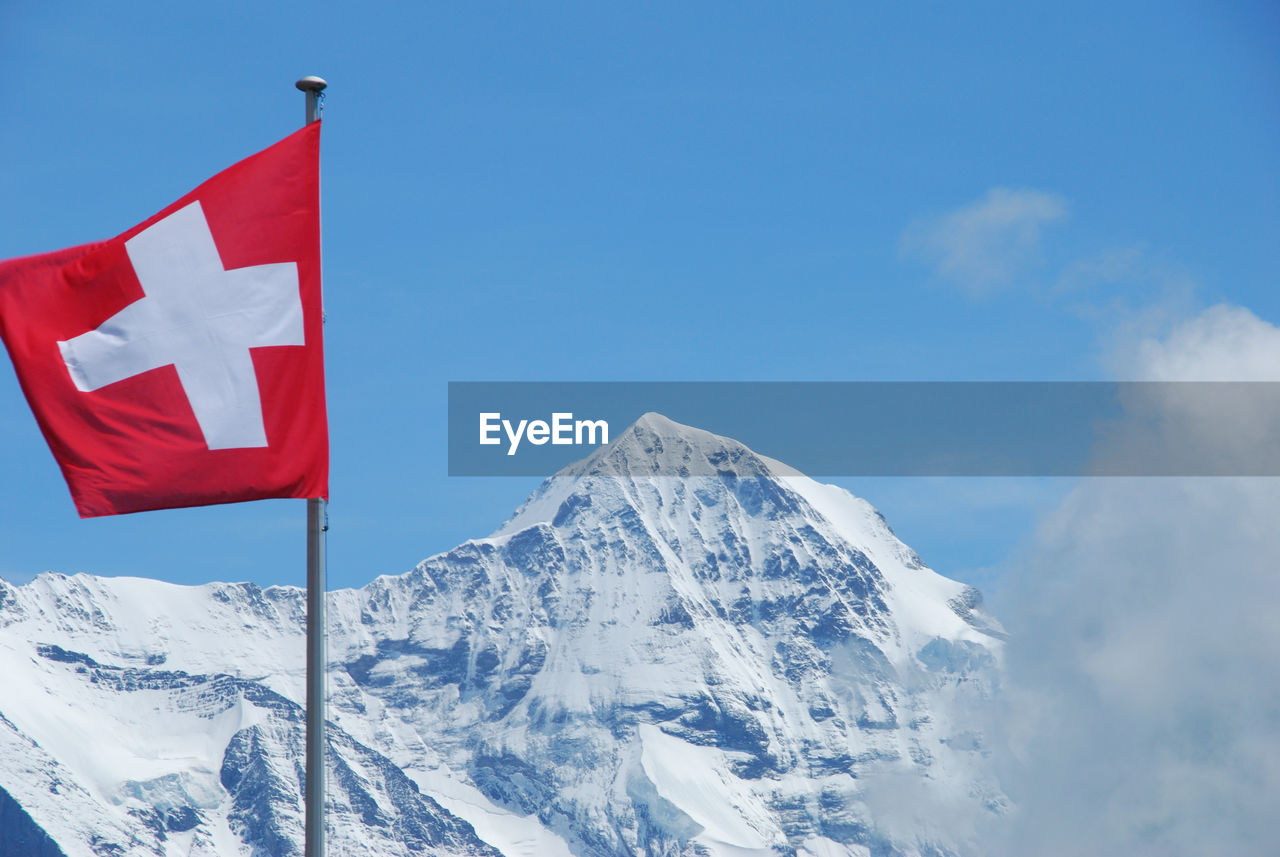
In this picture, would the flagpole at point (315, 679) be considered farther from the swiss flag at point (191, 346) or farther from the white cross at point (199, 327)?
the white cross at point (199, 327)

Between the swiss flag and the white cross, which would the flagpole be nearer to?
the swiss flag

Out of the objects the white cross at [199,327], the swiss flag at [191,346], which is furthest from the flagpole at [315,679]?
the white cross at [199,327]

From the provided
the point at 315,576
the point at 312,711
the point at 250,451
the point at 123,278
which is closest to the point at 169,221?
the point at 123,278

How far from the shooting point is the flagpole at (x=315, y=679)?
17.9 m

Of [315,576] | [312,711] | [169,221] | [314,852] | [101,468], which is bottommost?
[314,852]

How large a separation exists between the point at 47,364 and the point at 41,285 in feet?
2.92

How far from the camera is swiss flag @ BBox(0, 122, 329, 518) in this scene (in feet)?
61.5

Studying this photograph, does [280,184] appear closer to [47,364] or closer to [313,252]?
[313,252]

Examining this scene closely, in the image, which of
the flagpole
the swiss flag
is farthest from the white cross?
the flagpole

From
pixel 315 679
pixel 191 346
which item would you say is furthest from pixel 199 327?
pixel 315 679

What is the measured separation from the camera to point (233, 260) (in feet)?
62.6

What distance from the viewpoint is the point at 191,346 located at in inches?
749

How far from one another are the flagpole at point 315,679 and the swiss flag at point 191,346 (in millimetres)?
408

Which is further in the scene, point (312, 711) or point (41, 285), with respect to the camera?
point (41, 285)
